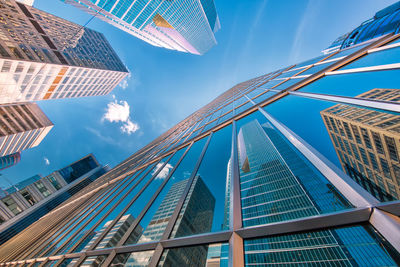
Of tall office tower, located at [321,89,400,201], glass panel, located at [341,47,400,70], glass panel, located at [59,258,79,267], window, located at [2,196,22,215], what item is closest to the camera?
tall office tower, located at [321,89,400,201]

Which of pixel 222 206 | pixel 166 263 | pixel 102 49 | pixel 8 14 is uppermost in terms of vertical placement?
pixel 102 49

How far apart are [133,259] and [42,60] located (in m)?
51.2

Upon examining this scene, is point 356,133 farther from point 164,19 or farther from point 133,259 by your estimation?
point 164,19

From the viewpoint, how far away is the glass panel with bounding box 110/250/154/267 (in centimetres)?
225

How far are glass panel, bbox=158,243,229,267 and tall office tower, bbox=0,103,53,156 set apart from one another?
66.7 metres

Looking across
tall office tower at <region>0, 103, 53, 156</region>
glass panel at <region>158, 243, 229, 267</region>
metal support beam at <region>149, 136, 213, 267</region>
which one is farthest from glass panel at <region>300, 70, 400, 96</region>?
tall office tower at <region>0, 103, 53, 156</region>

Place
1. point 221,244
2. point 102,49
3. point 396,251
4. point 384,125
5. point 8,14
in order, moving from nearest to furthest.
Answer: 1. point 396,251
2. point 221,244
3. point 384,125
4. point 8,14
5. point 102,49

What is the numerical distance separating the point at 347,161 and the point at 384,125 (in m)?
0.94

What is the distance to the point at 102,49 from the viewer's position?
228 ft

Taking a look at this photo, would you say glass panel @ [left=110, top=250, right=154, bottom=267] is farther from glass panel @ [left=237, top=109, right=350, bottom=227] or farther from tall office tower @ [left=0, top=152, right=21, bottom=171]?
tall office tower @ [left=0, top=152, right=21, bottom=171]

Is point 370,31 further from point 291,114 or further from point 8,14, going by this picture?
point 8,14

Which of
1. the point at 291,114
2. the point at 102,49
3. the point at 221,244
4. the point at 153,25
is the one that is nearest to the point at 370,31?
the point at 291,114

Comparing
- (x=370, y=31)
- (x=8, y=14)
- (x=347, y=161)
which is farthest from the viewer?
(x=8, y=14)

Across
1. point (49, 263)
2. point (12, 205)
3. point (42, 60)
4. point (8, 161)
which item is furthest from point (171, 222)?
point (8, 161)
